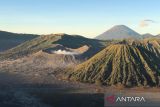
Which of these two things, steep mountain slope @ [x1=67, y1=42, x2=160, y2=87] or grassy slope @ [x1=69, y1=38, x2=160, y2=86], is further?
grassy slope @ [x1=69, y1=38, x2=160, y2=86]

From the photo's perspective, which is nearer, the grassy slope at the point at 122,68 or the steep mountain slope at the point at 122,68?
the steep mountain slope at the point at 122,68

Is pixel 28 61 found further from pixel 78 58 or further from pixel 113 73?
pixel 113 73

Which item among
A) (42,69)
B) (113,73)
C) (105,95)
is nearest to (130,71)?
(113,73)

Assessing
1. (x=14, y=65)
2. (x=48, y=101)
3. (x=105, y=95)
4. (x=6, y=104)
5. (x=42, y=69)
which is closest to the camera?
(x=6, y=104)

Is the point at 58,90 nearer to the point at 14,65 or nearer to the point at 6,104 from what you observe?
the point at 6,104

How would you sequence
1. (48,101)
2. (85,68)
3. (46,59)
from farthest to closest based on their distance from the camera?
(46,59) → (85,68) → (48,101)

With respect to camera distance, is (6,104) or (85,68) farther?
(85,68)

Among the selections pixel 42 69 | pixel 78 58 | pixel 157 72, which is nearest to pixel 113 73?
pixel 157 72
